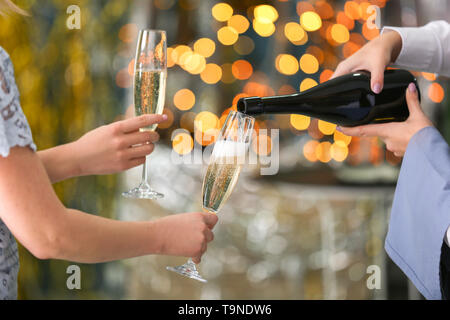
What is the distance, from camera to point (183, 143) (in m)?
3.36

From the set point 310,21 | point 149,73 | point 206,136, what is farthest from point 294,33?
point 149,73

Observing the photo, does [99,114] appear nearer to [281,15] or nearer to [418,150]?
[281,15]

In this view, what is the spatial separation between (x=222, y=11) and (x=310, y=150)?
112 centimetres

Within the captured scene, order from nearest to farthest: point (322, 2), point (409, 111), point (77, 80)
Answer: point (409, 111), point (77, 80), point (322, 2)

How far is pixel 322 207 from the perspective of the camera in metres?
2.74

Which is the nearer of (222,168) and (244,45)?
(222,168)

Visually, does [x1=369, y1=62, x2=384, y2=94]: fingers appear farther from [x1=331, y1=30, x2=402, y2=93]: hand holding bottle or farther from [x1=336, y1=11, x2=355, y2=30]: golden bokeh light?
[x1=336, y1=11, x2=355, y2=30]: golden bokeh light

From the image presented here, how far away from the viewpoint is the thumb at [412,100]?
3.41ft

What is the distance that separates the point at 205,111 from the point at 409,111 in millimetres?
2534

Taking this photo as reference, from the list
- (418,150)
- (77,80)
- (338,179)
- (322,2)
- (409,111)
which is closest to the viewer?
(418,150)

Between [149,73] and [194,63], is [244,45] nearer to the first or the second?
[194,63]

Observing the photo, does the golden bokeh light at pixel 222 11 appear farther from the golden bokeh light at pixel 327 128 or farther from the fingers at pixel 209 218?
the fingers at pixel 209 218

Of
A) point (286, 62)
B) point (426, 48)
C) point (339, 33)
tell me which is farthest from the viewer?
point (286, 62)

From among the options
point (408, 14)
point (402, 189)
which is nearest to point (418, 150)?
point (402, 189)
